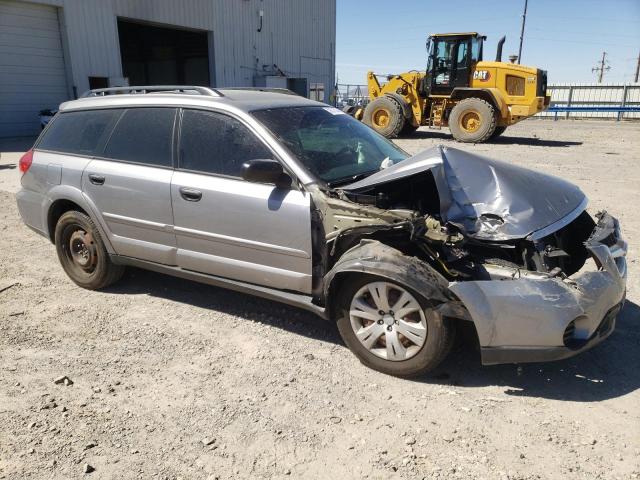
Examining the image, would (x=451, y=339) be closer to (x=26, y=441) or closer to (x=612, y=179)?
(x=26, y=441)

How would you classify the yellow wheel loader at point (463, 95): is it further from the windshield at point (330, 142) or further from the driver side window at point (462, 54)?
the windshield at point (330, 142)

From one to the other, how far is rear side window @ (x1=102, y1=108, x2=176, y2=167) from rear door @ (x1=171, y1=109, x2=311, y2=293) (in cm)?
17

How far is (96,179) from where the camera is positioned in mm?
4270

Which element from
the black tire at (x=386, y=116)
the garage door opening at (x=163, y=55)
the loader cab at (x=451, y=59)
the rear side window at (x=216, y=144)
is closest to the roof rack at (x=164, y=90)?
the rear side window at (x=216, y=144)

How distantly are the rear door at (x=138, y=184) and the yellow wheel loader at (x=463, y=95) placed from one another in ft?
43.5

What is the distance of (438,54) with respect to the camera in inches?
637

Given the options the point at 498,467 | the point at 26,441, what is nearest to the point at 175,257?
the point at 26,441

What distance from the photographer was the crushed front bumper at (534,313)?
279 cm

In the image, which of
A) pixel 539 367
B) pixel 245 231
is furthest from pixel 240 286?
pixel 539 367

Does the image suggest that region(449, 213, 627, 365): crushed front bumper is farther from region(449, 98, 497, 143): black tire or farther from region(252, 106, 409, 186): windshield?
region(449, 98, 497, 143): black tire

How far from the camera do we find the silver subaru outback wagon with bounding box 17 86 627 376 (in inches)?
115

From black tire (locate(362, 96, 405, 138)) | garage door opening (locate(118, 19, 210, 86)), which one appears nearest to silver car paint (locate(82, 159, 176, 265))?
black tire (locate(362, 96, 405, 138))

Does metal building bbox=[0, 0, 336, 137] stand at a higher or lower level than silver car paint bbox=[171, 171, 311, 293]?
higher

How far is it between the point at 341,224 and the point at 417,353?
93 centimetres
